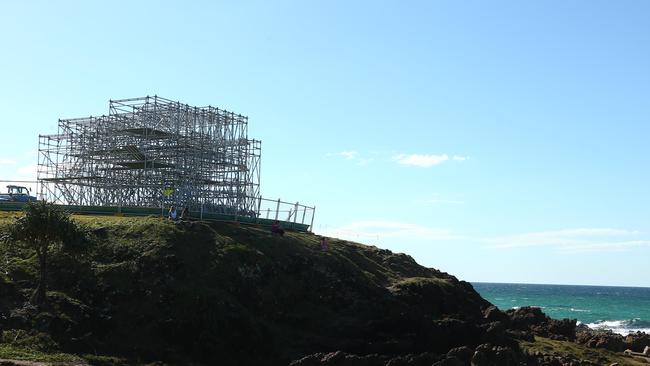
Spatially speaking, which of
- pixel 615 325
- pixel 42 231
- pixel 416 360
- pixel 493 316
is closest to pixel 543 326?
pixel 493 316

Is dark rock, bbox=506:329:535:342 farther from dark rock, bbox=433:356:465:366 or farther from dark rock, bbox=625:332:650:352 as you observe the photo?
dark rock, bbox=433:356:465:366

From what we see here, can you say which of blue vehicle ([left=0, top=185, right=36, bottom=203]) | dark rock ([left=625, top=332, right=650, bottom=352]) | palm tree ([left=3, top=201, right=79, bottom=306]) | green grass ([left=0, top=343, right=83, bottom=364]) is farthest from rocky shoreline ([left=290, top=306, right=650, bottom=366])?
blue vehicle ([left=0, top=185, right=36, bottom=203])

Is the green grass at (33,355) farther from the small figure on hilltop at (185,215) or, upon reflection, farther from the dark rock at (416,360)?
the small figure on hilltop at (185,215)

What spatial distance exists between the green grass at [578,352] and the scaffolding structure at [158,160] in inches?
1101

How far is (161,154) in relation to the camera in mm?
71625

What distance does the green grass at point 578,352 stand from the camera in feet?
155

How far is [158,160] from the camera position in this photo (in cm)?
7119

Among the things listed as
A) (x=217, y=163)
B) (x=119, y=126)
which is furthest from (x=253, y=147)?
(x=119, y=126)

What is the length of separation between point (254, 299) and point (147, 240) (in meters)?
7.19

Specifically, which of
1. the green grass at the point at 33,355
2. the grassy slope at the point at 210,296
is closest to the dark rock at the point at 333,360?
the grassy slope at the point at 210,296

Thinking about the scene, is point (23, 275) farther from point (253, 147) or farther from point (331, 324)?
point (253, 147)

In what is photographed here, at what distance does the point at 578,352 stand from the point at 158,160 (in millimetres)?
40462

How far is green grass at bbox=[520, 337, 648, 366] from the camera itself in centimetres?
4714

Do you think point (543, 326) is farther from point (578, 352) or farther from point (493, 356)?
point (493, 356)
